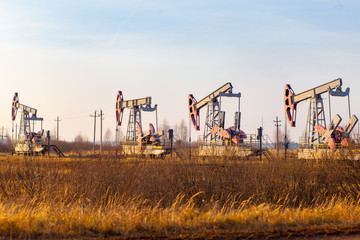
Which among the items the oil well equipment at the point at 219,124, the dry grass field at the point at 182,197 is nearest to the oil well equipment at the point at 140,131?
the oil well equipment at the point at 219,124

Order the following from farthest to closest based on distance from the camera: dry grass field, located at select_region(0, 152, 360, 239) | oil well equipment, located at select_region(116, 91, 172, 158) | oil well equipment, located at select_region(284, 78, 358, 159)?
oil well equipment, located at select_region(116, 91, 172, 158)
oil well equipment, located at select_region(284, 78, 358, 159)
dry grass field, located at select_region(0, 152, 360, 239)

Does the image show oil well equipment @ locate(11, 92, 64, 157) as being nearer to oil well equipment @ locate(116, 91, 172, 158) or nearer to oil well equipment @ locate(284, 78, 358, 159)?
oil well equipment @ locate(116, 91, 172, 158)

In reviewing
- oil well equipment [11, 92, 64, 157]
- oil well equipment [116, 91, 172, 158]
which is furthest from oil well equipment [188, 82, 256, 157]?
oil well equipment [11, 92, 64, 157]

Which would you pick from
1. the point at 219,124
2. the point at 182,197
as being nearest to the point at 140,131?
the point at 219,124

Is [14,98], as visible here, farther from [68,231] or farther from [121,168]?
[68,231]

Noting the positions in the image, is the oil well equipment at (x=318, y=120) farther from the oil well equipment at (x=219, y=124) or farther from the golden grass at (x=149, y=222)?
the golden grass at (x=149, y=222)

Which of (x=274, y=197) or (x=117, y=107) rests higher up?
(x=117, y=107)

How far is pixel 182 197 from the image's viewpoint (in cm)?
1227

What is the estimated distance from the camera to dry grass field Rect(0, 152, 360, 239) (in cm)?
864

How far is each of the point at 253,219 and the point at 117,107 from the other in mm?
39564

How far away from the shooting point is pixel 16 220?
846 centimetres

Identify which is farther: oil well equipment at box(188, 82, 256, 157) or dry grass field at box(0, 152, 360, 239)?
oil well equipment at box(188, 82, 256, 157)

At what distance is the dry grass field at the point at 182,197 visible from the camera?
8.64m

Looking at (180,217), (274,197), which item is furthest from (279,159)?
(180,217)
